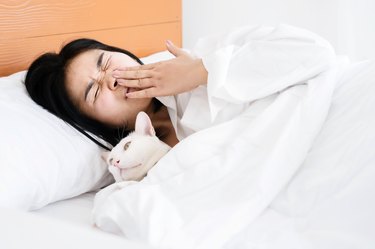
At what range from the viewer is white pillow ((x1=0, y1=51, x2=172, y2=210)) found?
0.91 meters

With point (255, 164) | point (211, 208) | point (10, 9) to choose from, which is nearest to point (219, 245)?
point (211, 208)

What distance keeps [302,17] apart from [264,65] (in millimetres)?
1470

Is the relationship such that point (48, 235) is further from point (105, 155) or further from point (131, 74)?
point (131, 74)

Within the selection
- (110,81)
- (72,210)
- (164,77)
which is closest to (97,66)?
(110,81)

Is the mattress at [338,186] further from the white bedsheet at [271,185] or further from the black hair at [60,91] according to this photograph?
the black hair at [60,91]

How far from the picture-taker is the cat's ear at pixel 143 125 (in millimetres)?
1096

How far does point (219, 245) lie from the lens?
2.54 ft

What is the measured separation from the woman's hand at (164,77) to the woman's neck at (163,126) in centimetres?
14

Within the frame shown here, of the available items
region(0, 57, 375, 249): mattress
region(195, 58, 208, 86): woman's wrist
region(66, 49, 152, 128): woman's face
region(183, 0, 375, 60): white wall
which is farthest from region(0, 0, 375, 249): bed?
region(183, 0, 375, 60): white wall

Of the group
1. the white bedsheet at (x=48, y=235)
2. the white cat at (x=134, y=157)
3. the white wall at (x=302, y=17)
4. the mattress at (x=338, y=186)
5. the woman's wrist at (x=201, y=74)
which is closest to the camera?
the white bedsheet at (x=48, y=235)

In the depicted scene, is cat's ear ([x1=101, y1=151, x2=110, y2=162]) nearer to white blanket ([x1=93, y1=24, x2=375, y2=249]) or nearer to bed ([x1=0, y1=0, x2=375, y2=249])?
bed ([x1=0, y1=0, x2=375, y2=249])

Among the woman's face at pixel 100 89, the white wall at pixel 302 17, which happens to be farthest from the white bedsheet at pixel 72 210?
the white wall at pixel 302 17

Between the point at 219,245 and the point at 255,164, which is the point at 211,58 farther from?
the point at 219,245

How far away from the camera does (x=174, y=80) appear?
46.2 inches
